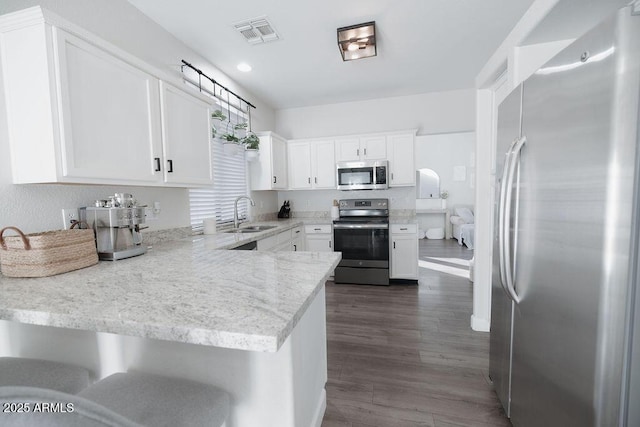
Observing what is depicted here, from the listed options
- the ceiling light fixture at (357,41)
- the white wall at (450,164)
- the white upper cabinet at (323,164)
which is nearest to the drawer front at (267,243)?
the white upper cabinet at (323,164)

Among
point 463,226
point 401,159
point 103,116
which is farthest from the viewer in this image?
point 463,226

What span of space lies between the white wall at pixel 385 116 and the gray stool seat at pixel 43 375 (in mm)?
4039

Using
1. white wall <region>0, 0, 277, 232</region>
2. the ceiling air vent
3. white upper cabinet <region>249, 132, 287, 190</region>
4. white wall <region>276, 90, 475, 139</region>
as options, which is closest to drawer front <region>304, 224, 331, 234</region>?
white upper cabinet <region>249, 132, 287, 190</region>

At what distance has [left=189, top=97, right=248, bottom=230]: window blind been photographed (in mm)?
2838

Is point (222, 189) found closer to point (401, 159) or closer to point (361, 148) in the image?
point (361, 148)

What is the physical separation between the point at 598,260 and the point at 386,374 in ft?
4.88

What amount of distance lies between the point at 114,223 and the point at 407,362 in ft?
6.80

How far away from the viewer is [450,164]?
7797mm

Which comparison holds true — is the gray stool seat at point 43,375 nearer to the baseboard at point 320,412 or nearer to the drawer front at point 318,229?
the baseboard at point 320,412

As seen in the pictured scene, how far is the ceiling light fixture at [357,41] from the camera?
2379mm

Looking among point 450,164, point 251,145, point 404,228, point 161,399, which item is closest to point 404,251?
point 404,228

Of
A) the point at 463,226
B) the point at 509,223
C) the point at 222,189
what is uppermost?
the point at 222,189

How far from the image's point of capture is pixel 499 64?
1.96 metres

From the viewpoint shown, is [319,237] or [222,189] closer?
[222,189]
